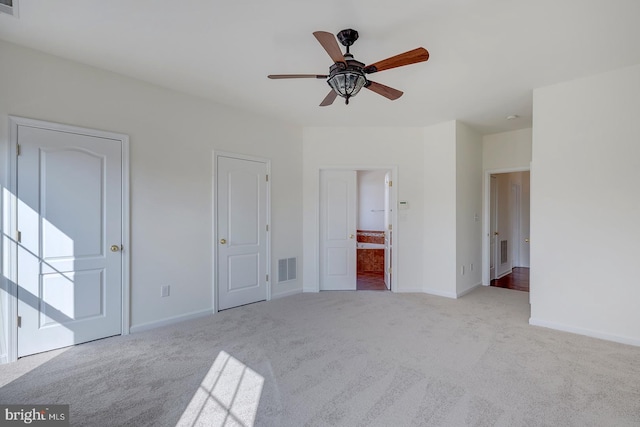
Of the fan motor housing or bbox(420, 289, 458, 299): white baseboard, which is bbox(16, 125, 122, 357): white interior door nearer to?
the fan motor housing

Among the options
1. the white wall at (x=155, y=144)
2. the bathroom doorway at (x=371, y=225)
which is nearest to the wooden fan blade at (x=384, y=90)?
the white wall at (x=155, y=144)

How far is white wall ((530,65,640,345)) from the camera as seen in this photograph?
309cm

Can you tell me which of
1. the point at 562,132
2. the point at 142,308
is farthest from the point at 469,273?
the point at 142,308

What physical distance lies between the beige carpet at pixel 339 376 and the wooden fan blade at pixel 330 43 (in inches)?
95.6

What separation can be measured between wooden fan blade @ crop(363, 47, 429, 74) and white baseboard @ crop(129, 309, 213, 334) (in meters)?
3.38

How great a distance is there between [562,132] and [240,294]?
14.6 ft

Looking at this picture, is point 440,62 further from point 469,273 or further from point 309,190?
point 469,273

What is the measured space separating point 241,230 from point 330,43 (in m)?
2.95

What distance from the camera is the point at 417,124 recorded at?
497 cm

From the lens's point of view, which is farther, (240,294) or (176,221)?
(240,294)

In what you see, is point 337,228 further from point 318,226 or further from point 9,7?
point 9,7

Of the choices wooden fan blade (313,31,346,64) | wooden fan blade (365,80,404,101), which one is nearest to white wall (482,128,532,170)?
wooden fan blade (365,80,404,101)

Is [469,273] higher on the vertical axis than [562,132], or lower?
lower

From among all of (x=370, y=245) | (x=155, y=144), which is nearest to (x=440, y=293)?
(x=370, y=245)
